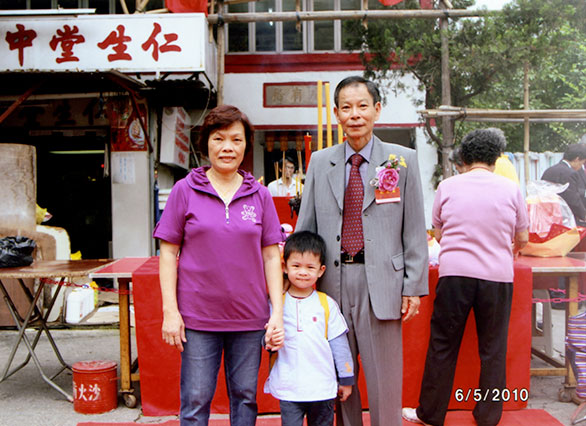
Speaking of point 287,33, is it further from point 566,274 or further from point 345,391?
point 345,391

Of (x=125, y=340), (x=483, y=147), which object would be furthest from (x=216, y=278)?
(x=483, y=147)

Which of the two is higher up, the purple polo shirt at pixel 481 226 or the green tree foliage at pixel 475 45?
the green tree foliage at pixel 475 45

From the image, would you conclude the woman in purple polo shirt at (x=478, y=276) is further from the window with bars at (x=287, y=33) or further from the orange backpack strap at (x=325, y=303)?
the window with bars at (x=287, y=33)

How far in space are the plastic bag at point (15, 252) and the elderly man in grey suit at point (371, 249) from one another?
2575mm

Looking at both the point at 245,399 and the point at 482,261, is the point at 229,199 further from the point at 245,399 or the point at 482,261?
the point at 482,261

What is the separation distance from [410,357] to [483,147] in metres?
1.51

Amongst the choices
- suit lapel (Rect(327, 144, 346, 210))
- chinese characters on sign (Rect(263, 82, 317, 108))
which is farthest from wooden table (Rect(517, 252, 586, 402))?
chinese characters on sign (Rect(263, 82, 317, 108))

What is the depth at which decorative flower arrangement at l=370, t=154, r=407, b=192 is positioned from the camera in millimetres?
2609

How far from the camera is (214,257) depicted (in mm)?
2438

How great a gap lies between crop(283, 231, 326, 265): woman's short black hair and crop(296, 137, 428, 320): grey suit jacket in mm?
55

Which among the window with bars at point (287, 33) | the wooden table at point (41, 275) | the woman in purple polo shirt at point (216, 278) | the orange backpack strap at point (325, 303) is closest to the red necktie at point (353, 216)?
the orange backpack strap at point (325, 303)

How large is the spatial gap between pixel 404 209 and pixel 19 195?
4.97 metres

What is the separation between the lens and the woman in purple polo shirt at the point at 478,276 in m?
3.37

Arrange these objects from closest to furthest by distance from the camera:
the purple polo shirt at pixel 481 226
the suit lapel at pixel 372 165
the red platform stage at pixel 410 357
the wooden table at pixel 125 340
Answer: the suit lapel at pixel 372 165
the purple polo shirt at pixel 481 226
the red platform stage at pixel 410 357
the wooden table at pixel 125 340
